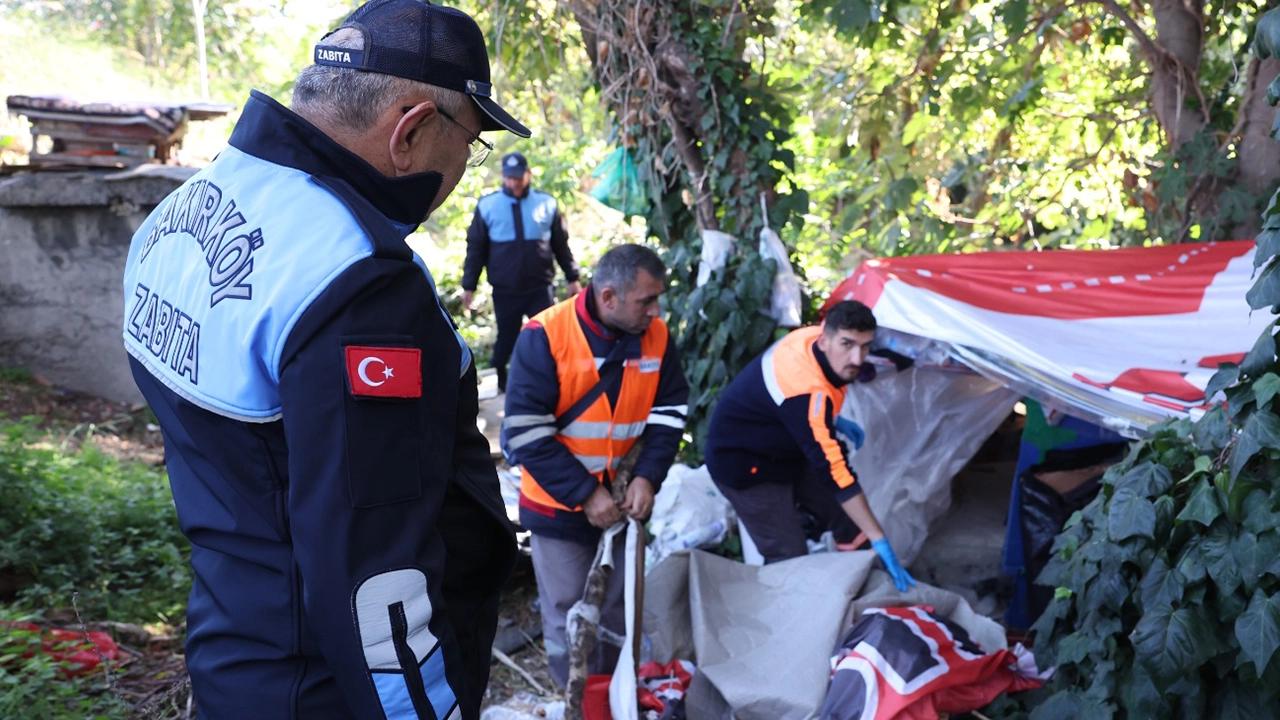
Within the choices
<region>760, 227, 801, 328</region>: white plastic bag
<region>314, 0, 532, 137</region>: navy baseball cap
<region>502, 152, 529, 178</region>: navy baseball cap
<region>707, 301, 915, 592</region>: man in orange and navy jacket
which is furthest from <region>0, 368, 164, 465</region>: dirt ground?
<region>314, 0, 532, 137</region>: navy baseball cap

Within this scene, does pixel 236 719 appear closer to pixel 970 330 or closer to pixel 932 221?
pixel 970 330

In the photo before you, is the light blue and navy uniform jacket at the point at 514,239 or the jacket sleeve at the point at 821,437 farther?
the light blue and navy uniform jacket at the point at 514,239

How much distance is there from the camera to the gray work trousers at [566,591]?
3664 millimetres

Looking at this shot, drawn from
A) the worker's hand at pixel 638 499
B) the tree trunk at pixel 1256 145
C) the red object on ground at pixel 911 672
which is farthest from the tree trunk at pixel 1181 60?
the worker's hand at pixel 638 499

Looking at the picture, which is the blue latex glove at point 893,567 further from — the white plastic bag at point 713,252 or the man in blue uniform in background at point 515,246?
the man in blue uniform in background at point 515,246

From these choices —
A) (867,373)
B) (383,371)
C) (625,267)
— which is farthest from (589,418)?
(383,371)

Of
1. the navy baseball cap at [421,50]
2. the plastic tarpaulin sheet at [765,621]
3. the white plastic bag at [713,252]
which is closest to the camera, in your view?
the navy baseball cap at [421,50]

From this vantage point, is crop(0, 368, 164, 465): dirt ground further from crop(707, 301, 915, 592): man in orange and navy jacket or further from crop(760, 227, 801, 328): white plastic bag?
crop(707, 301, 915, 592): man in orange and navy jacket

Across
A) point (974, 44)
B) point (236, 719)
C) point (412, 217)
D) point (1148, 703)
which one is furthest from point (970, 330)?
point (236, 719)

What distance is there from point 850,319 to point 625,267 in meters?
0.86

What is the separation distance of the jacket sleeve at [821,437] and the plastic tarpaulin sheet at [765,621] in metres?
0.27

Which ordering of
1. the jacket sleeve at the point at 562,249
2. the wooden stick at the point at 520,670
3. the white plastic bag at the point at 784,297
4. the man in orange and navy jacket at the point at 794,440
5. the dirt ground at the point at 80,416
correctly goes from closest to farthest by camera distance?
the man in orange and navy jacket at the point at 794,440
the wooden stick at the point at 520,670
the white plastic bag at the point at 784,297
the dirt ground at the point at 80,416
the jacket sleeve at the point at 562,249

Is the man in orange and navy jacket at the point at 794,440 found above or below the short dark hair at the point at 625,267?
below

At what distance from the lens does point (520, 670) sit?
4227mm
